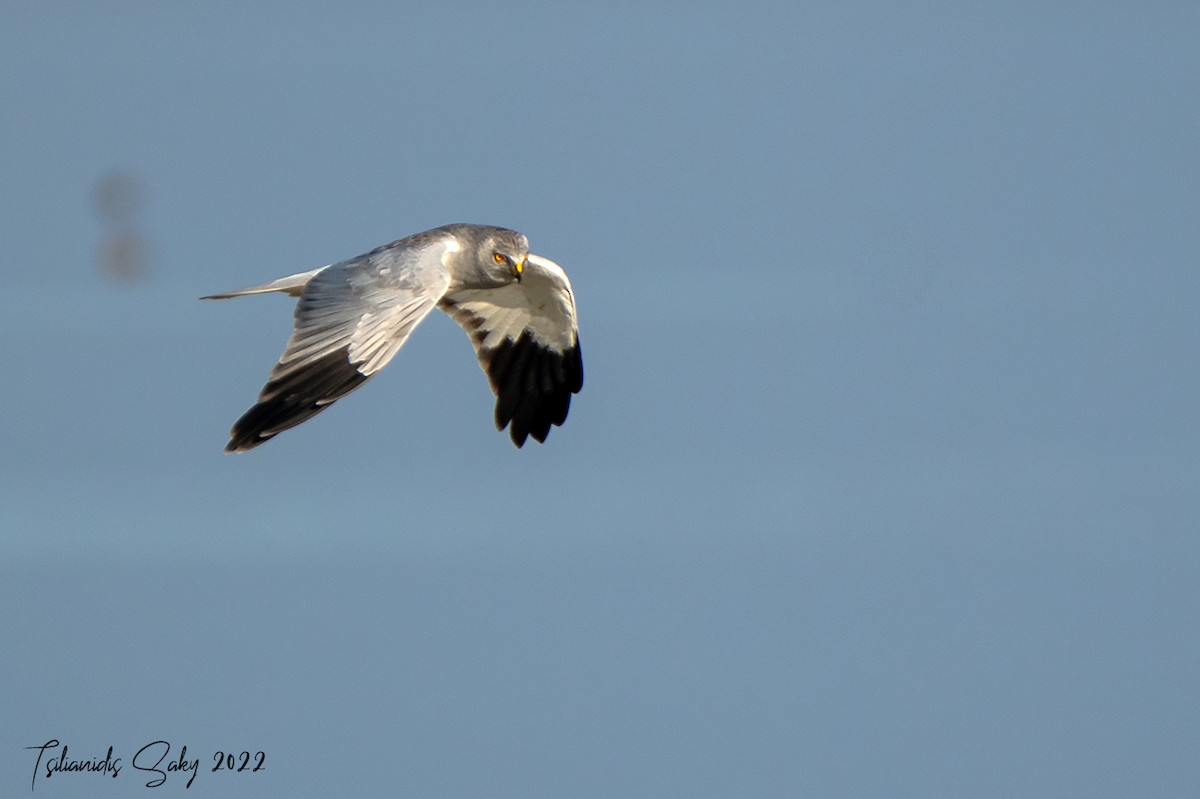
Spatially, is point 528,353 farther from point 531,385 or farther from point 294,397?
point 294,397

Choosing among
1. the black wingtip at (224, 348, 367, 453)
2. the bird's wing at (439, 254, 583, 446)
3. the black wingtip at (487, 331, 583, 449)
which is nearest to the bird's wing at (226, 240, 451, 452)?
the black wingtip at (224, 348, 367, 453)

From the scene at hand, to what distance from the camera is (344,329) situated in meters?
13.4

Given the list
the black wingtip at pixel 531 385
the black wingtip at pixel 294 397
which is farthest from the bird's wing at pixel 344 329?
the black wingtip at pixel 531 385

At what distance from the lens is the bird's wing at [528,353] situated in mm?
17094

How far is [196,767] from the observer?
15352mm

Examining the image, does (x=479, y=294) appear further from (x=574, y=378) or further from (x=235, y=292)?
(x=235, y=292)

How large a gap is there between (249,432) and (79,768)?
177 inches

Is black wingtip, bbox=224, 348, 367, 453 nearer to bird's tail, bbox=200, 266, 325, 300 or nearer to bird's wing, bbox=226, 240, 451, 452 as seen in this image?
bird's wing, bbox=226, 240, 451, 452

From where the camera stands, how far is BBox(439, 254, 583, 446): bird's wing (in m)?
17.1

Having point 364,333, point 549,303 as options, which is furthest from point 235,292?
point 549,303

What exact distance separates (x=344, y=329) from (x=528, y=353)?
3969 millimetres

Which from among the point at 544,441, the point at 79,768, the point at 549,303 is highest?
the point at 549,303

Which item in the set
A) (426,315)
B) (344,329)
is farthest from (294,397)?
(426,315)

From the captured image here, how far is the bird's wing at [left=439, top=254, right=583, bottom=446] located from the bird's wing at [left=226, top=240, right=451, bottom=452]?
7.14ft
